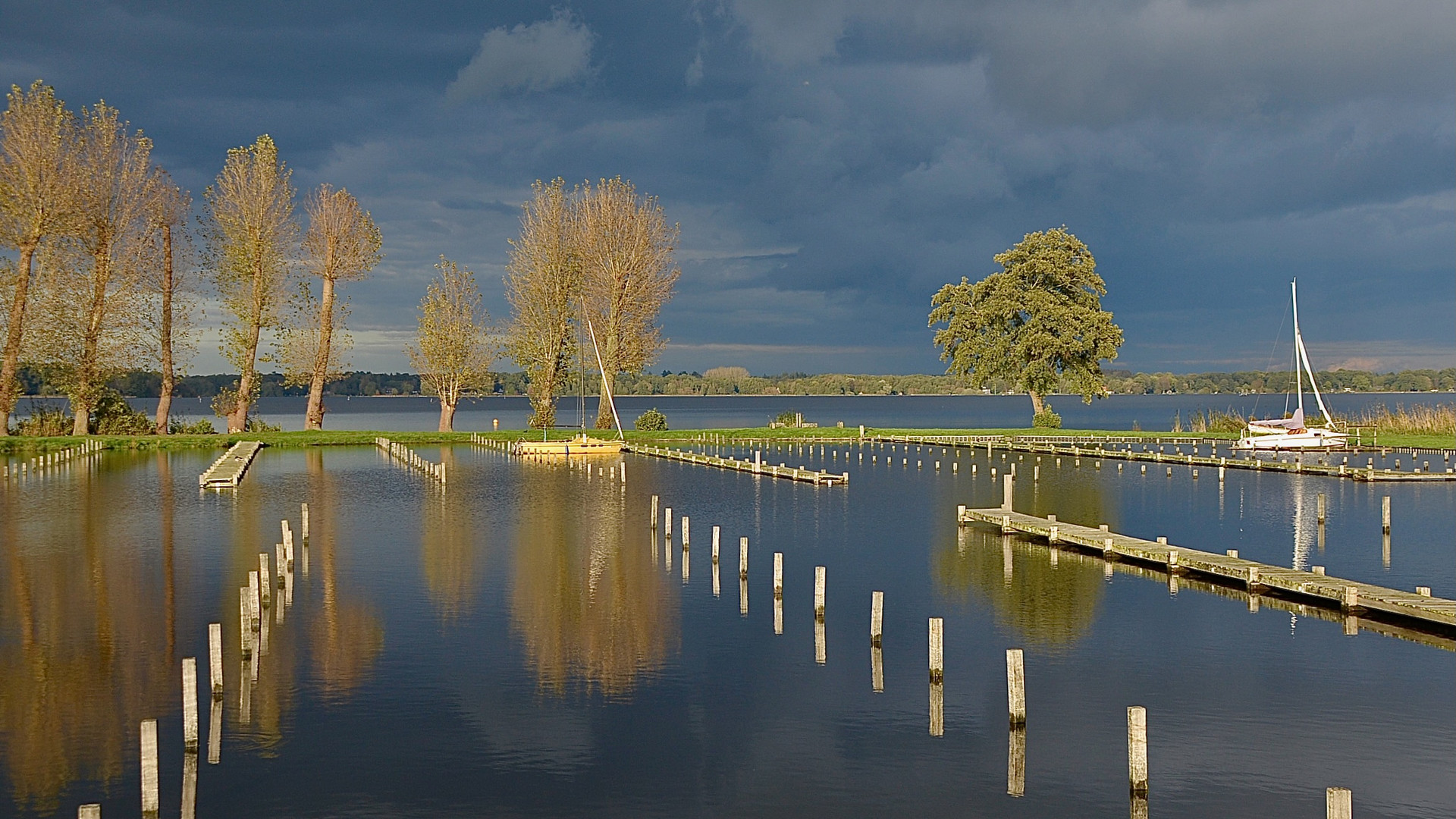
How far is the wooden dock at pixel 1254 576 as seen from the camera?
83.0ft

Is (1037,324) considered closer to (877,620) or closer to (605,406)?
(605,406)

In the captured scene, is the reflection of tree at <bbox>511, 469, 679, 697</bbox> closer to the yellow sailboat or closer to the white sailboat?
the yellow sailboat

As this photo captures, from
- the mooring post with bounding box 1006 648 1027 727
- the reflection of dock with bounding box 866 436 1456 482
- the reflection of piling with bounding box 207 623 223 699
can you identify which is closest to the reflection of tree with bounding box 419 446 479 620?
the reflection of piling with bounding box 207 623 223 699

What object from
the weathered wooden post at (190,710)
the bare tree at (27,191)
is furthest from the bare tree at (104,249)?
the weathered wooden post at (190,710)

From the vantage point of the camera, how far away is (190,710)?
703 inches

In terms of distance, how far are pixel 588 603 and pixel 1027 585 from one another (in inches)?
439

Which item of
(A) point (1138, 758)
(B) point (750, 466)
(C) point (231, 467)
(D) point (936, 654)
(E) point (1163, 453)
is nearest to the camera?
(A) point (1138, 758)

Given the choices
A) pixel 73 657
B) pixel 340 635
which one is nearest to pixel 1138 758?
pixel 340 635

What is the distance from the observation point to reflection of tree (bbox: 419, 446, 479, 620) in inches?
1157

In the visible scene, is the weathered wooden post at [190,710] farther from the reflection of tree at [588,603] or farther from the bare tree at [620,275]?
the bare tree at [620,275]

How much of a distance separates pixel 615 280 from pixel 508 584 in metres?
61.1

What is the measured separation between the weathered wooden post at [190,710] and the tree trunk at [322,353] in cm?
7464

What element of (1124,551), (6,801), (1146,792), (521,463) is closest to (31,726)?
(6,801)

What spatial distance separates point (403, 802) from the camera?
16.5 metres
